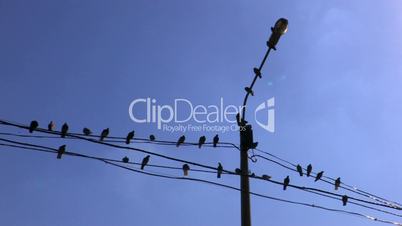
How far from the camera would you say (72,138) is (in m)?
10.7

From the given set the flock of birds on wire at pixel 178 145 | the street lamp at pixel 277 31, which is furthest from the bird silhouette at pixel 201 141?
the street lamp at pixel 277 31

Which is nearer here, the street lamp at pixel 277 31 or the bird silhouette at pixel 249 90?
the street lamp at pixel 277 31

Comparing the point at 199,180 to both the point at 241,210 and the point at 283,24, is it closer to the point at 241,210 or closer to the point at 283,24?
the point at 241,210

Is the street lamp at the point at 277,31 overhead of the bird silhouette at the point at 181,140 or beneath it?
overhead

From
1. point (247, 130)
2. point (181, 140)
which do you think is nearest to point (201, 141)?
point (181, 140)

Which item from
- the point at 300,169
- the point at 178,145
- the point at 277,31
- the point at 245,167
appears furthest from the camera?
the point at 300,169

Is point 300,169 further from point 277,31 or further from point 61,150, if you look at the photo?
point 61,150

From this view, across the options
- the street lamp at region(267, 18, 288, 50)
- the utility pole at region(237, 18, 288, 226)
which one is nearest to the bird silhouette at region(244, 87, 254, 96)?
the utility pole at region(237, 18, 288, 226)

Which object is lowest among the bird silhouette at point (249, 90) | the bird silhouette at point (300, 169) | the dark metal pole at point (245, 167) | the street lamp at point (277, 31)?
the dark metal pole at point (245, 167)

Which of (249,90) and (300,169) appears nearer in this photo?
(249,90)

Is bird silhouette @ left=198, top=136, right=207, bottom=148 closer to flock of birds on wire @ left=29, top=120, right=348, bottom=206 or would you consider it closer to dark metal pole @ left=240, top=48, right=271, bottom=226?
flock of birds on wire @ left=29, top=120, right=348, bottom=206

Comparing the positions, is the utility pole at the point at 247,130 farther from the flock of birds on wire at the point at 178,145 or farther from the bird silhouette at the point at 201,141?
the bird silhouette at the point at 201,141

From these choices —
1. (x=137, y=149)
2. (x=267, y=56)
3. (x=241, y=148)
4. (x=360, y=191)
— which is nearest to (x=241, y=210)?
(x=241, y=148)

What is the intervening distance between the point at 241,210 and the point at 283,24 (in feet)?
12.4
